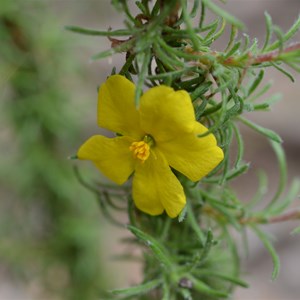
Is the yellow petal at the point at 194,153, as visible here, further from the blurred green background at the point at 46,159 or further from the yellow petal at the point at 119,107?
the blurred green background at the point at 46,159

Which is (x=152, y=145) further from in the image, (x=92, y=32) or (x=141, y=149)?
(x=92, y=32)

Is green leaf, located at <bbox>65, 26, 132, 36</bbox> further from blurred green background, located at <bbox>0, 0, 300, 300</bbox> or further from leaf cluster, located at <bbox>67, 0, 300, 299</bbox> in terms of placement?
blurred green background, located at <bbox>0, 0, 300, 300</bbox>

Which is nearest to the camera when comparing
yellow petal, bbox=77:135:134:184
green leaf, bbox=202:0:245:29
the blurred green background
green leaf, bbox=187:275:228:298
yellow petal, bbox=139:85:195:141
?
green leaf, bbox=202:0:245:29

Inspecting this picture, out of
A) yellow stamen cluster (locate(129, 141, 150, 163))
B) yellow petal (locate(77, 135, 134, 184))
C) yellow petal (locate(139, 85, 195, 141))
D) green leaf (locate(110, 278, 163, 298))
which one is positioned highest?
yellow petal (locate(139, 85, 195, 141))

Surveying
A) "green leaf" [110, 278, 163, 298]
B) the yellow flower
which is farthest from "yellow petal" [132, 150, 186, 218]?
"green leaf" [110, 278, 163, 298]

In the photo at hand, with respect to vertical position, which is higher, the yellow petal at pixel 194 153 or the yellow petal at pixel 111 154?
the yellow petal at pixel 194 153

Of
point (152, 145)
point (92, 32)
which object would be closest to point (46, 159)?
point (152, 145)

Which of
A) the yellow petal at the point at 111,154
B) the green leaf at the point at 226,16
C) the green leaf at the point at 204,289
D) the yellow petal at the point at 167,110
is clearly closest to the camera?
the green leaf at the point at 226,16

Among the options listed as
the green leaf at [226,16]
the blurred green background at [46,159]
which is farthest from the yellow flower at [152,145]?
the blurred green background at [46,159]
